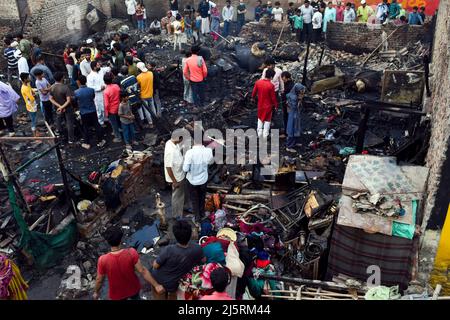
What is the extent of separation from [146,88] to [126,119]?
1.17m

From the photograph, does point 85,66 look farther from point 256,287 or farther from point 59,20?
point 256,287

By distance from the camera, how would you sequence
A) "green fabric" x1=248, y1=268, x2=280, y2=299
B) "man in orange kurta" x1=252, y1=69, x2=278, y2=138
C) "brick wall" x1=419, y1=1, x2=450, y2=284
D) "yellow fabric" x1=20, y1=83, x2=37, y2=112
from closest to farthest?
"brick wall" x1=419, y1=1, x2=450, y2=284 < "green fabric" x1=248, y1=268, x2=280, y2=299 < "man in orange kurta" x1=252, y1=69, x2=278, y2=138 < "yellow fabric" x1=20, y1=83, x2=37, y2=112

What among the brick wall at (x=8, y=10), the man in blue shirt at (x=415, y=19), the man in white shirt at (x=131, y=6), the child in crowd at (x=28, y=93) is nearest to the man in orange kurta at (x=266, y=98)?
the child in crowd at (x=28, y=93)

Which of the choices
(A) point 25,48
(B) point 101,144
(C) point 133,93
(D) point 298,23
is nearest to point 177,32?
(D) point 298,23

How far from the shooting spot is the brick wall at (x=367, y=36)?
15266 millimetres

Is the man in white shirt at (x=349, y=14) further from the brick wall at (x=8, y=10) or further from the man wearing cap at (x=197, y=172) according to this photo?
the brick wall at (x=8, y=10)

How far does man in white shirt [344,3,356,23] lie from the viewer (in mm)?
16200

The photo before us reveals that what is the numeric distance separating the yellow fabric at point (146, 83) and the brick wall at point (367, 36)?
844 centimetres

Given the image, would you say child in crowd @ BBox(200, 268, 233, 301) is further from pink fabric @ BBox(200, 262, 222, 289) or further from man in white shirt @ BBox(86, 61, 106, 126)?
man in white shirt @ BBox(86, 61, 106, 126)

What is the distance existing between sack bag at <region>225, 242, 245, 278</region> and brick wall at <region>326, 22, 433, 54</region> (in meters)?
A: 12.6

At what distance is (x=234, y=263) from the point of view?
5.47 metres

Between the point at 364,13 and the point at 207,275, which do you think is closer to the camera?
the point at 207,275

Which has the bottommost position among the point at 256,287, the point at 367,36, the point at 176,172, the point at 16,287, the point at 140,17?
the point at 256,287

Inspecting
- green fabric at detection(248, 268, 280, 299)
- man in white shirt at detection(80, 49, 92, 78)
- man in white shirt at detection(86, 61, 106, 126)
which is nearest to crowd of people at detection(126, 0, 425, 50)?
man in white shirt at detection(80, 49, 92, 78)
